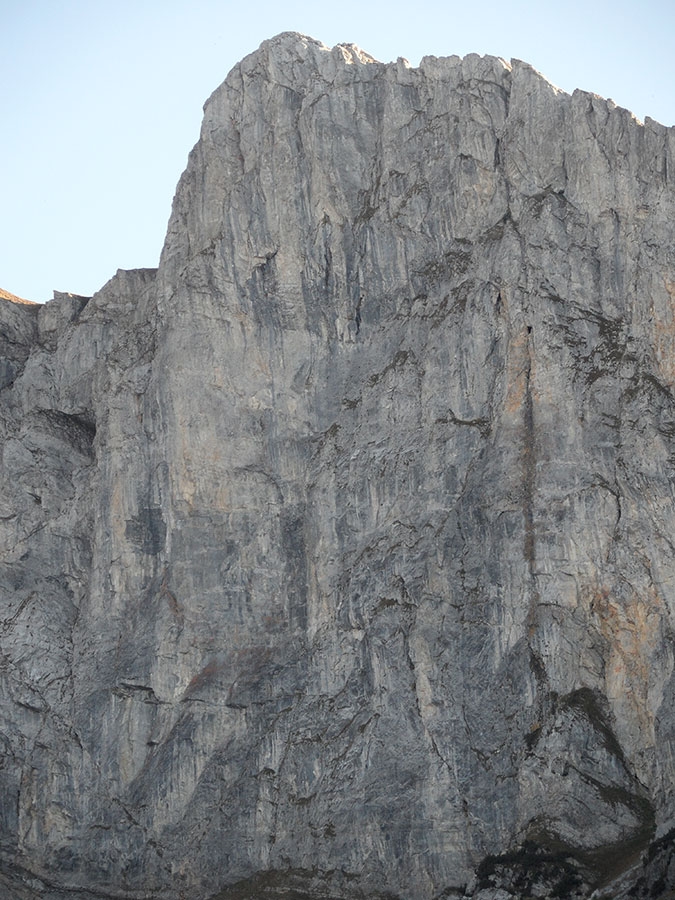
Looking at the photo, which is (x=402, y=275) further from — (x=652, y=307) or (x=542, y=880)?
(x=542, y=880)

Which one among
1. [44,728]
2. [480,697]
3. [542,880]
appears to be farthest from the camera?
[44,728]

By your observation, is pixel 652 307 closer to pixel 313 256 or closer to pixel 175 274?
pixel 313 256

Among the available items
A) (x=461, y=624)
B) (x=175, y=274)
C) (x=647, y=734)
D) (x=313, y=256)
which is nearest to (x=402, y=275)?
(x=313, y=256)

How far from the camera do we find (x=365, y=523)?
143m

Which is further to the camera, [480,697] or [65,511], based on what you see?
[65,511]

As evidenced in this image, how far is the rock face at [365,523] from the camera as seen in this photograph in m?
132

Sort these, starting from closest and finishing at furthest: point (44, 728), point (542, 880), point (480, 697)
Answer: point (542, 880) < point (480, 697) < point (44, 728)

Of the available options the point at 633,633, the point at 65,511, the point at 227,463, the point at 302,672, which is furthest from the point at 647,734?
the point at 65,511

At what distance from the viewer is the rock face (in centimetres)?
13225

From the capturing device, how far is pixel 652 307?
454 feet

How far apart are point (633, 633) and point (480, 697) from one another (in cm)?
1029

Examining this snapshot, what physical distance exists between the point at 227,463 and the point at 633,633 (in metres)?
31.6

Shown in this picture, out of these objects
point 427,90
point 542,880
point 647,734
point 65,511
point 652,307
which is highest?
point 427,90

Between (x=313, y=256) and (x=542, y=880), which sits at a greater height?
(x=313, y=256)
